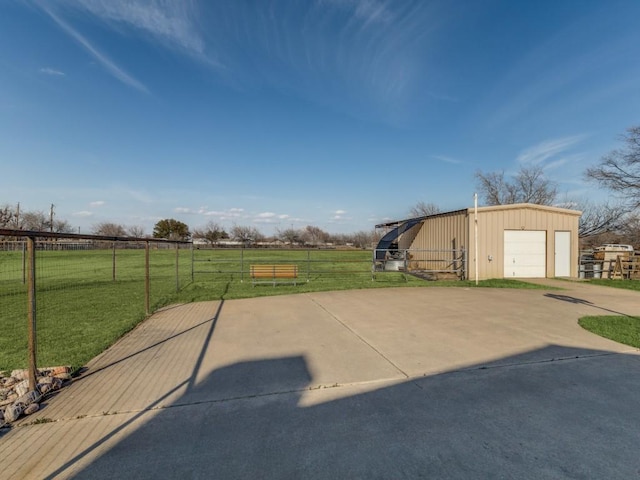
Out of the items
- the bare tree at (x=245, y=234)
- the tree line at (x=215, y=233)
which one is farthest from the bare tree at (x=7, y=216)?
the bare tree at (x=245, y=234)

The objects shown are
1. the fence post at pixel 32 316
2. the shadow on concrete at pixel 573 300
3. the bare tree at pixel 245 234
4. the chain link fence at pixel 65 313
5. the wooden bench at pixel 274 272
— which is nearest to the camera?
the fence post at pixel 32 316

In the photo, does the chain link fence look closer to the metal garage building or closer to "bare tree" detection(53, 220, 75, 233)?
the metal garage building

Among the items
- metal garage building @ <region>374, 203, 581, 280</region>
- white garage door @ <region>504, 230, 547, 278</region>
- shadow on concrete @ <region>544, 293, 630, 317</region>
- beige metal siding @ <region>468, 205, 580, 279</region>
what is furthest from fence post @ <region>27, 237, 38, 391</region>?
white garage door @ <region>504, 230, 547, 278</region>

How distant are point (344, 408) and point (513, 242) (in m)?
14.2

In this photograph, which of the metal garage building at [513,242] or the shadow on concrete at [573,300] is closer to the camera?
the shadow on concrete at [573,300]

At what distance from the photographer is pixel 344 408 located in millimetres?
3131

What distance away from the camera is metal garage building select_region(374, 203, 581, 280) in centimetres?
1413

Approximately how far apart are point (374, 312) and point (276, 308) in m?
2.34

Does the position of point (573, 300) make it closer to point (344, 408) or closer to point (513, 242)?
point (513, 242)

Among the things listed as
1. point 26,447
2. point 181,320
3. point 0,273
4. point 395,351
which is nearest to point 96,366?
point 26,447

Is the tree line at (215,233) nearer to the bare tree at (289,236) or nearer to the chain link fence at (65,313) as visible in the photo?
the bare tree at (289,236)

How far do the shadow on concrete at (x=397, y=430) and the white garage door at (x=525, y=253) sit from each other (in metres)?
11.5

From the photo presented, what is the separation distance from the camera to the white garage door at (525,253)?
14508 millimetres

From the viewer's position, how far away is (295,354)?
469 centimetres
